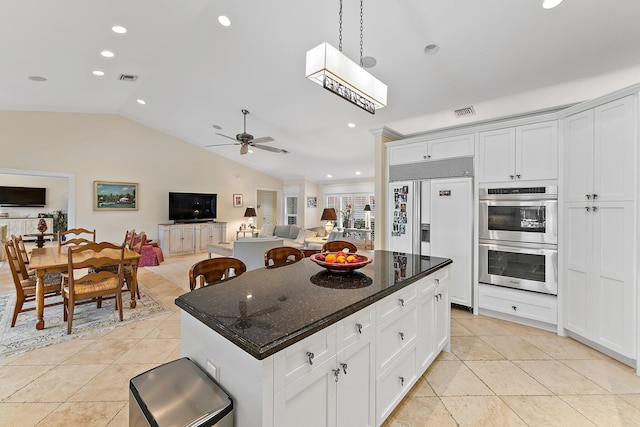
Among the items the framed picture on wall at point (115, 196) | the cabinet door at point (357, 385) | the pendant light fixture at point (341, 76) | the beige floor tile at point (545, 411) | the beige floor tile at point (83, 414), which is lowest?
the beige floor tile at point (83, 414)

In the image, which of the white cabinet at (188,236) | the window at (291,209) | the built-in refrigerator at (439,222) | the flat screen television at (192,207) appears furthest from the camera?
the window at (291,209)

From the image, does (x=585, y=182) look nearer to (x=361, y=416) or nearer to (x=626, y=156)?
(x=626, y=156)

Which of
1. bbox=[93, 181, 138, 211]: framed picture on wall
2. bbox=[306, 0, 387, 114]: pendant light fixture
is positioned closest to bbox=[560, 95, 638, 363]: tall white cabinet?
bbox=[306, 0, 387, 114]: pendant light fixture

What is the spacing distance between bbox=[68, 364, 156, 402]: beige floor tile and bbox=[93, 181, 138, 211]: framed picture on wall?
18.2ft

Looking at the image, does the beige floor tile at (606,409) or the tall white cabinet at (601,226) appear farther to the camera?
the tall white cabinet at (601,226)

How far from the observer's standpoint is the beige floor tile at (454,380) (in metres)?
2.03

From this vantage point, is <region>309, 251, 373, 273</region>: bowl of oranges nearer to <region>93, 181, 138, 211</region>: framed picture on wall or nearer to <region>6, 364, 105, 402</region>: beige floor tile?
<region>6, 364, 105, 402</region>: beige floor tile

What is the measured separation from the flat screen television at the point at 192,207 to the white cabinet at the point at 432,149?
5928 mm

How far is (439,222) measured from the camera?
3734 millimetres

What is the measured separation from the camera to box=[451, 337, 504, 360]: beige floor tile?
8.19 ft

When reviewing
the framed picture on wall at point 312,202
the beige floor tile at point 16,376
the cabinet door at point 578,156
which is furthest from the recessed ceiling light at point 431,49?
the framed picture on wall at point 312,202

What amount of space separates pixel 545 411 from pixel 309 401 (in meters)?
1.79

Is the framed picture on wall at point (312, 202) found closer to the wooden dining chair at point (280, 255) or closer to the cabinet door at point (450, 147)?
the cabinet door at point (450, 147)

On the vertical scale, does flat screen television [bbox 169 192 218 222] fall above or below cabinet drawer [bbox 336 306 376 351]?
above
